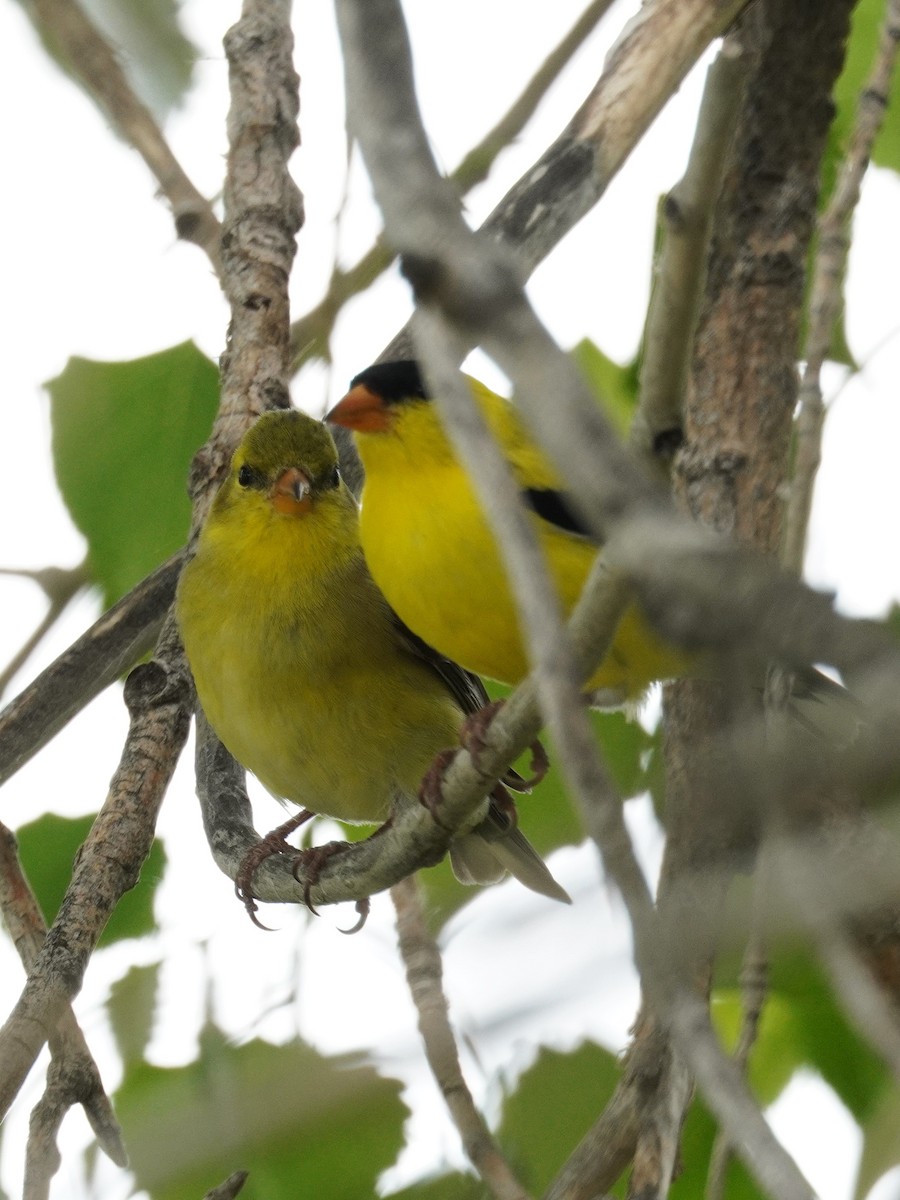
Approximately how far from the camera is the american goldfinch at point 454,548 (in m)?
2.97

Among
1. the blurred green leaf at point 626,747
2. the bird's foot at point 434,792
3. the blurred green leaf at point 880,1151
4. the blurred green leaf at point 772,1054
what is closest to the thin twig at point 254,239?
the blurred green leaf at point 626,747

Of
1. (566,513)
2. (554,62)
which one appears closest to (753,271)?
(566,513)

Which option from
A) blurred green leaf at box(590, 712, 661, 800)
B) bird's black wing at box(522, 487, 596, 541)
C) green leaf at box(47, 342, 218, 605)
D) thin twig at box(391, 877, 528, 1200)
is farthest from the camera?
green leaf at box(47, 342, 218, 605)

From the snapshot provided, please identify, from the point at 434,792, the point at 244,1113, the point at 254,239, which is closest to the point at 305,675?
the point at 254,239

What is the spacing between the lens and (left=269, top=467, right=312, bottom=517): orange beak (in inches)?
141

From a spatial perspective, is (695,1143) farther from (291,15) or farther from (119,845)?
(291,15)

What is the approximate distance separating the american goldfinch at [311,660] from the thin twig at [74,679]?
0.15 m

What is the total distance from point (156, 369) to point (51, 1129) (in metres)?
2.05

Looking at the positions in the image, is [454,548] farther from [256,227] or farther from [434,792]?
[256,227]

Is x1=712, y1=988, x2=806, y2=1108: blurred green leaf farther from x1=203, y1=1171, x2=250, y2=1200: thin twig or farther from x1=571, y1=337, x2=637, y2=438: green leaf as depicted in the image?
x1=571, y1=337, x2=637, y2=438: green leaf

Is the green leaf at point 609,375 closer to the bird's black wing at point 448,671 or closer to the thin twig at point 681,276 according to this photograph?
the bird's black wing at point 448,671

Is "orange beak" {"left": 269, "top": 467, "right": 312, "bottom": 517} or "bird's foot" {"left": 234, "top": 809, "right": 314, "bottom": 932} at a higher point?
"orange beak" {"left": 269, "top": 467, "right": 312, "bottom": 517}

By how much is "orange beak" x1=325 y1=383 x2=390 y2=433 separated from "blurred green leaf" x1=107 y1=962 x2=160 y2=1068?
65.2 inches

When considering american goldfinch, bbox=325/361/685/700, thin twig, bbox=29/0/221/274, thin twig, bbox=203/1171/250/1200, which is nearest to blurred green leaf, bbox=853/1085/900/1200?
thin twig, bbox=203/1171/250/1200
